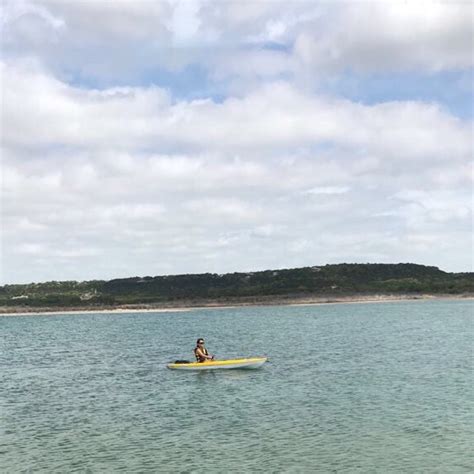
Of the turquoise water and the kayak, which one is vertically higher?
Result: the kayak

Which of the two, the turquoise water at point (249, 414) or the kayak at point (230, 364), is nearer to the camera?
the turquoise water at point (249, 414)

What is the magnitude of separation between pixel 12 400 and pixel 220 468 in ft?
74.3

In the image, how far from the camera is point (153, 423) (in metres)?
32.8

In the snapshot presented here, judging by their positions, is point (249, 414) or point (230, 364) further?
point (230, 364)

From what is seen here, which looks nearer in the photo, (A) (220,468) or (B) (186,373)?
(A) (220,468)

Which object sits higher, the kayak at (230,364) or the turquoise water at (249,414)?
the kayak at (230,364)

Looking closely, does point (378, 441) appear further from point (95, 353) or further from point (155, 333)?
point (155, 333)

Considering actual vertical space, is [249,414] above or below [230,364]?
below

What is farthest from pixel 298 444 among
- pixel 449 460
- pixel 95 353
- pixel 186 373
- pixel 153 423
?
pixel 95 353

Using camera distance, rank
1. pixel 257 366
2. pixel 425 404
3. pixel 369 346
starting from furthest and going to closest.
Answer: pixel 369 346, pixel 257 366, pixel 425 404

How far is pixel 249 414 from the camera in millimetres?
34375

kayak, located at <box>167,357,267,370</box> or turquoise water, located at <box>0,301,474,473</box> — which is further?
kayak, located at <box>167,357,267,370</box>

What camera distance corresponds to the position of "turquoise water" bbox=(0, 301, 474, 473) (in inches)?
991

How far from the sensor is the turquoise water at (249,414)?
25.2 meters
